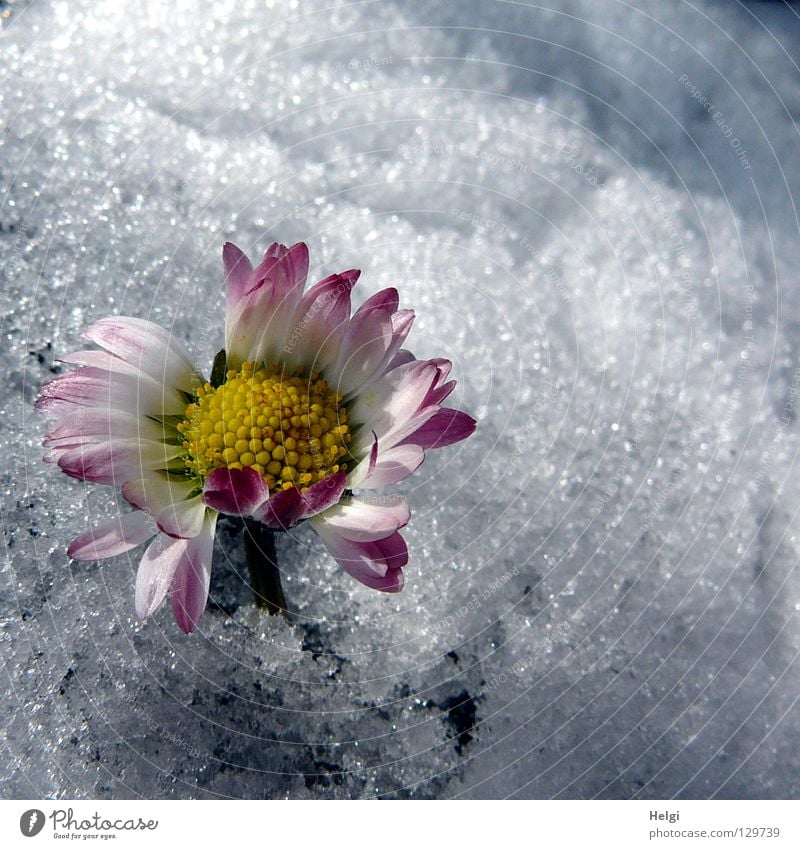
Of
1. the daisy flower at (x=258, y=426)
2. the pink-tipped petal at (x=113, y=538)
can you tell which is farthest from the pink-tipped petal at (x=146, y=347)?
the pink-tipped petal at (x=113, y=538)

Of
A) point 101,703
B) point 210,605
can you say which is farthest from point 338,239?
point 101,703

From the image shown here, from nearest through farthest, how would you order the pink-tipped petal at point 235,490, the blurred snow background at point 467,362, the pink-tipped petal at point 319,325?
1. the pink-tipped petal at point 235,490
2. the pink-tipped petal at point 319,325
3. the blurred snow background at point 467,362

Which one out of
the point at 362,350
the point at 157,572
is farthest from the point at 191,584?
the point at 362,350

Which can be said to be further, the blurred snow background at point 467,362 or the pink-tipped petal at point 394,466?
the blurred snow background at point 467,362

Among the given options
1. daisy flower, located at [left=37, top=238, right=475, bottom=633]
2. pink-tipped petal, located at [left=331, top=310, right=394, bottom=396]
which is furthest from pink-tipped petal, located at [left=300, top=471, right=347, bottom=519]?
pink-tipped petal, located at [left=331, top=310, right=394, bottom=396]

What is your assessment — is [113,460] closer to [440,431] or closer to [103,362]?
[103,362]

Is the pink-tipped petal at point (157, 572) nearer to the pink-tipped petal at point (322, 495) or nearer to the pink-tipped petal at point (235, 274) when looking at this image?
the pink-tipped petal at point (322, 495)

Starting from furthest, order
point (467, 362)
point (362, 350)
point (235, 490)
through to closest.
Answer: point (467, 362)
point (362, 350)
point (235, 490)

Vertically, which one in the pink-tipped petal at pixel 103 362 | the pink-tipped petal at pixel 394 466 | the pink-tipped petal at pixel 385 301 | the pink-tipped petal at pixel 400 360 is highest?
the pink-tipped petal at pixel 385 301
